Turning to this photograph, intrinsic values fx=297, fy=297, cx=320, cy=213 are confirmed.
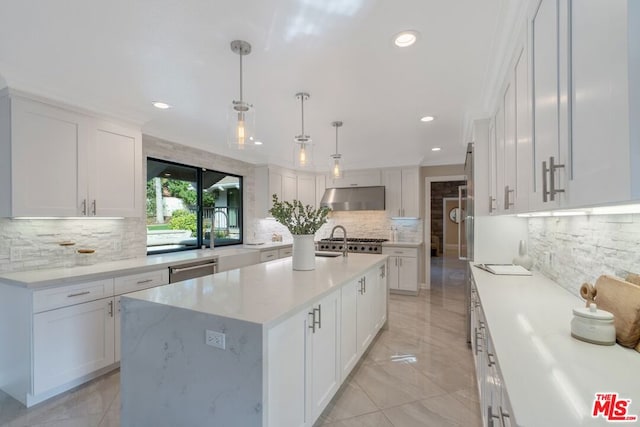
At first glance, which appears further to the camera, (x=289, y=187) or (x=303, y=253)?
(x=289, y=187)

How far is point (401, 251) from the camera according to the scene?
5309 mm

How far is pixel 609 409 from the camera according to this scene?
74cm

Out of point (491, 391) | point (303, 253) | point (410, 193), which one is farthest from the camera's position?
point (410, 193)

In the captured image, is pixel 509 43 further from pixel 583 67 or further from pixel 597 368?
pixel 597 368

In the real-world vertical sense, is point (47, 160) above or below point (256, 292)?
above

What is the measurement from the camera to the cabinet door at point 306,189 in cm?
612

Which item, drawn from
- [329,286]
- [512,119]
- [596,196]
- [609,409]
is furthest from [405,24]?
[609,409]

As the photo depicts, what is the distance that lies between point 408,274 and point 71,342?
455cm

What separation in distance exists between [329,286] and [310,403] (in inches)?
27.8

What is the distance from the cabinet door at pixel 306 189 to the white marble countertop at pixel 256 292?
138 inches

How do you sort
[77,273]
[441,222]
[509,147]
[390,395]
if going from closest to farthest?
[509,147], [390,395], [77,273], [441,222]

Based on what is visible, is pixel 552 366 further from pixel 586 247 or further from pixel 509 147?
pixel 509 147

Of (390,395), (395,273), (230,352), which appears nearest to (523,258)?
(390,395)

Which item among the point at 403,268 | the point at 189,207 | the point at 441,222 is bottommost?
the point at 403,268
